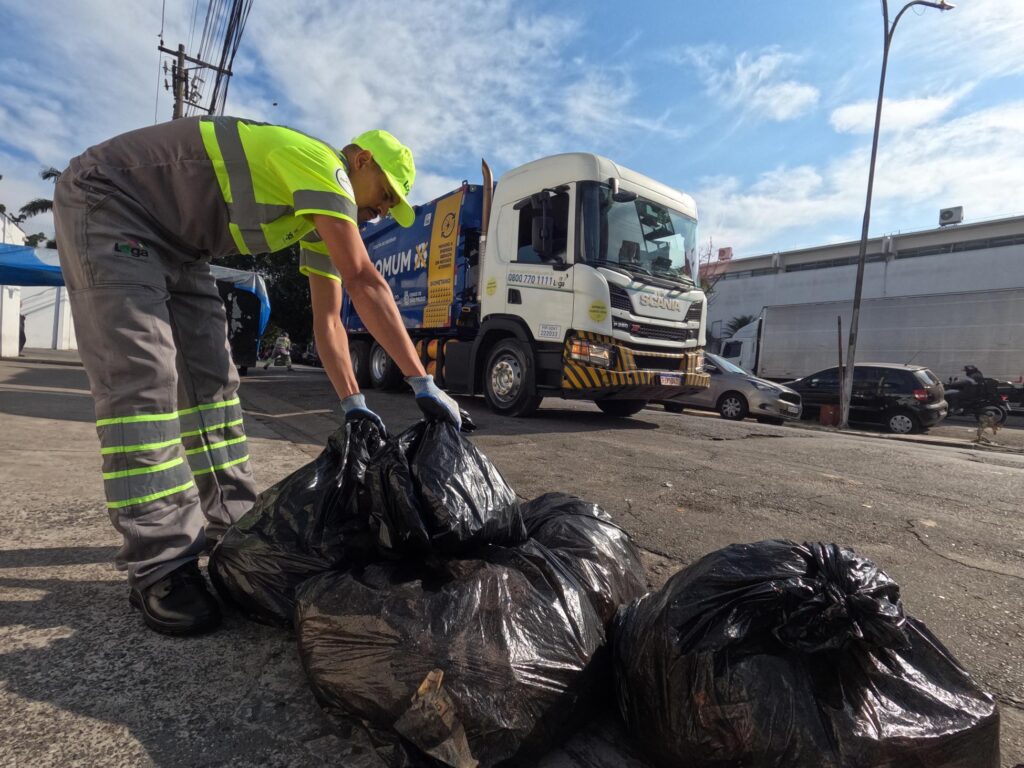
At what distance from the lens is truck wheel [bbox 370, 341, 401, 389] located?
368 inches

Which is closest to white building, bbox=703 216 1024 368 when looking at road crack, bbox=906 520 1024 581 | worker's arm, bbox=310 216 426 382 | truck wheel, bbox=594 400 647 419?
truck wheel, bbox=594 400 647 419

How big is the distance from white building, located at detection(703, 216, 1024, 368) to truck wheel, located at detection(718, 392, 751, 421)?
18208 mm

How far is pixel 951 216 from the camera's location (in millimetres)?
31156

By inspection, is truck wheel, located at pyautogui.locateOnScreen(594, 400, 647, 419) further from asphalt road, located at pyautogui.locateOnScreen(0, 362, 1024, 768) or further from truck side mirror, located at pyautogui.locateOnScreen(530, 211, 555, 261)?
truck side mirror, located at pyautogui.locateOnScreen(530, 211, 555, 261)

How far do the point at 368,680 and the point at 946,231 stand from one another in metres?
38.0

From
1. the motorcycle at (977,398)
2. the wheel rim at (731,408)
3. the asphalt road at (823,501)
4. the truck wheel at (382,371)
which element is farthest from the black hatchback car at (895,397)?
the truck wheel at (382,371)

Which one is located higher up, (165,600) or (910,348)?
(910,348)

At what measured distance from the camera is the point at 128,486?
58.5 inches

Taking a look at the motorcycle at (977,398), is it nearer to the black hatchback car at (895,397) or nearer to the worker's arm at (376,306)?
the black hatchback car at (895,397)

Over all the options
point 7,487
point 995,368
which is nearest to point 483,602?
point 7,487

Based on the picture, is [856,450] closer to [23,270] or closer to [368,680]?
[368,680]

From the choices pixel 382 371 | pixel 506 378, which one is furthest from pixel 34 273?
pixel 506 378

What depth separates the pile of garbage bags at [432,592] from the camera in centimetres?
102

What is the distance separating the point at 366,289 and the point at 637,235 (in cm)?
494
